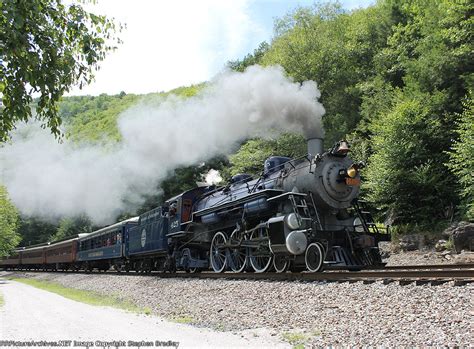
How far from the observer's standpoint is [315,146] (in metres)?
12.5

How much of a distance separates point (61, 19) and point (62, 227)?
67714mm

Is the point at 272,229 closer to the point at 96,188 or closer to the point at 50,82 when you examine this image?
the point at 50,82

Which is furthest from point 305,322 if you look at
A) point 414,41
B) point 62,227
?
point 62,227

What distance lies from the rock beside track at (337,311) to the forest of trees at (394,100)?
36.7ft

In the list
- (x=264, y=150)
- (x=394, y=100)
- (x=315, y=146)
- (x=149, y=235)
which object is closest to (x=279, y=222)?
(x=315, y=146)

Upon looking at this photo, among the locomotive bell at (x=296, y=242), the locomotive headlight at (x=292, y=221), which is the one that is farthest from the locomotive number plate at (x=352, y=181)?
the locomotive bell at (x=296, y=242)

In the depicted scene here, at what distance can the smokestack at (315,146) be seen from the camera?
488 inches

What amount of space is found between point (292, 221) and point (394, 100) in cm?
1632

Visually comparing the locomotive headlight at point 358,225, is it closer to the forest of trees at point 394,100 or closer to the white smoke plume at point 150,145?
the white smoke plume at point 150,145

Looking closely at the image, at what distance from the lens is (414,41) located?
93.5 ft

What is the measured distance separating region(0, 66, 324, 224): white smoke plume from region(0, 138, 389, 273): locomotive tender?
261 cm

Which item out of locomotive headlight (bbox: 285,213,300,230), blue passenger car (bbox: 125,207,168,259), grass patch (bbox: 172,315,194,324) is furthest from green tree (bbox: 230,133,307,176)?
grass patch (bbox: 172,315,194,324)

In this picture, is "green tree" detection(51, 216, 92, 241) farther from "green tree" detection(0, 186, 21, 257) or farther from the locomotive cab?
the locomotive cab

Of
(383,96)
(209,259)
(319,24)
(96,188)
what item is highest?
(319,24)
